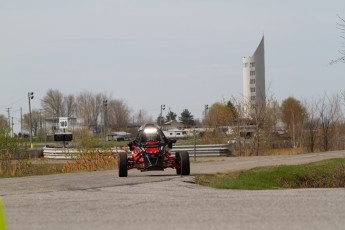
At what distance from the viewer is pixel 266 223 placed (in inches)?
336

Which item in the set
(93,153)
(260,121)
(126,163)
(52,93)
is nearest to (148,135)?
(126,163)

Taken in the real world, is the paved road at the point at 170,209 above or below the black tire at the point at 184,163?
below

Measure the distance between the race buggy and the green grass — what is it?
1.15m

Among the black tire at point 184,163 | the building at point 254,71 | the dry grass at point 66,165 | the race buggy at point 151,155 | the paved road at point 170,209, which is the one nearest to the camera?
the paved road at point 170,209

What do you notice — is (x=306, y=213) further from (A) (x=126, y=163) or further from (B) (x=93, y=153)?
(B) (x=93, y=153)

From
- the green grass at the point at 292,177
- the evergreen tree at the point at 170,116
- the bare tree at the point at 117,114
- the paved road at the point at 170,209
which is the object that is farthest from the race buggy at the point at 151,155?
the evergreen tree at the point at 170,116

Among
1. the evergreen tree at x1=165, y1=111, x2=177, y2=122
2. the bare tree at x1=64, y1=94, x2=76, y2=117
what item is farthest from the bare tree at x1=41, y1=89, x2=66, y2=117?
the evergreen tree at x1=165, y1=111, x2=177, y2=122

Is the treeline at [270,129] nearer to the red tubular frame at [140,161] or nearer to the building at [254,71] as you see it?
the red tubular frame at [140,161]

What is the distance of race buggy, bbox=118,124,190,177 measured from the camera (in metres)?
19.5

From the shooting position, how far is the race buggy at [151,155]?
19484mm

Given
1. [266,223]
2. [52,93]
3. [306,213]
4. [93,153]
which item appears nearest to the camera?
[266,223]

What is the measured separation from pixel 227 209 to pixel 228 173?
11.6 metres

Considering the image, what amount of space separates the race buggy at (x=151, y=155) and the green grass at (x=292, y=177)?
3.77ft

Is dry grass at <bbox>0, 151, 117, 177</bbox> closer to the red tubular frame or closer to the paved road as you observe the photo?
the red tubular frame
